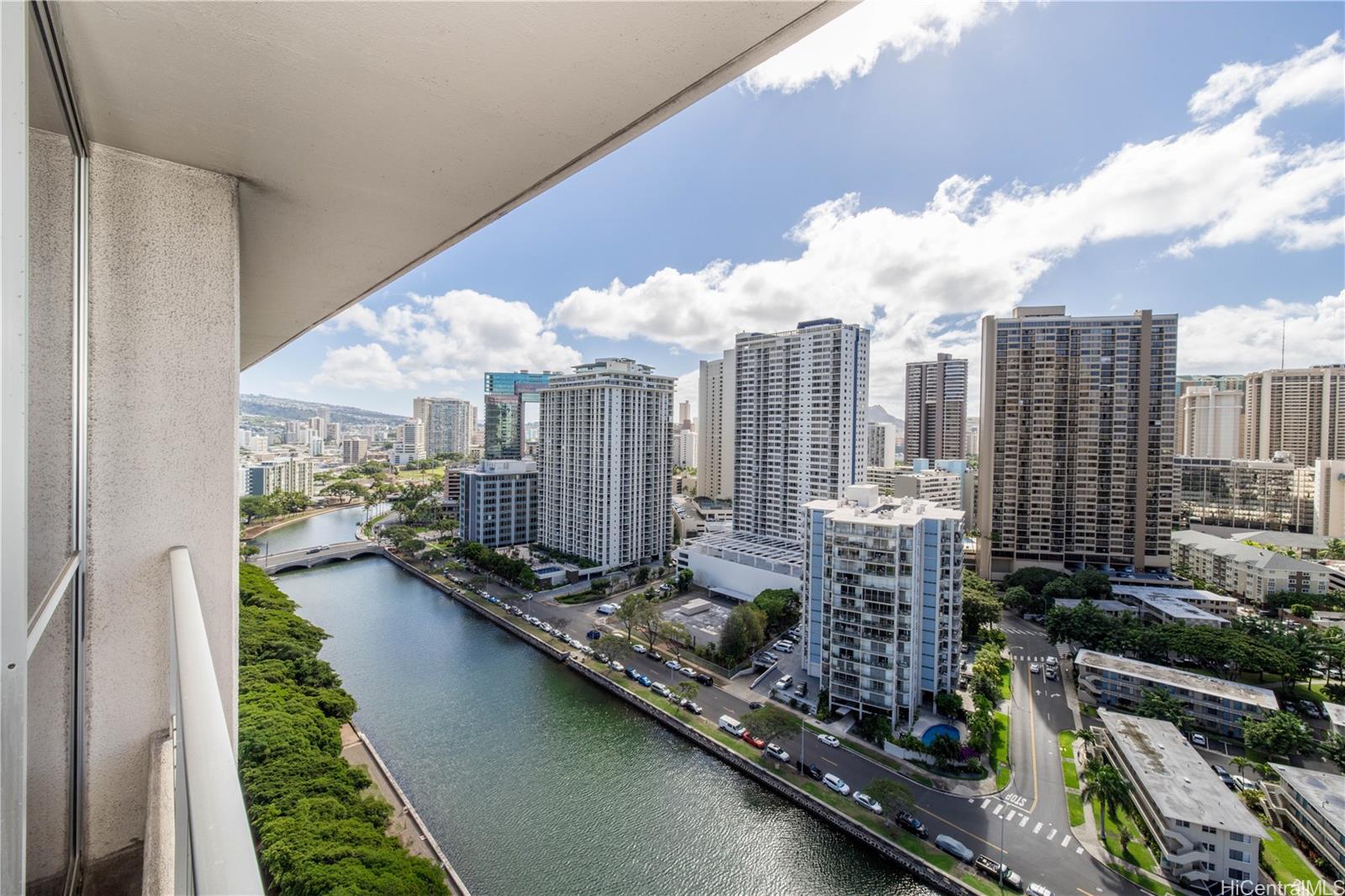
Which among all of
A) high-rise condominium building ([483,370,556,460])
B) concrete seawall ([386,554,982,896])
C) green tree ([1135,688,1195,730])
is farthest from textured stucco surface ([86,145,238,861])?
high-rise condominium building ([483,370,556,460])

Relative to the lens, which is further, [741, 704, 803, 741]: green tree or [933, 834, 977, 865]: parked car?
[741, 704, 803, 741]: green tree

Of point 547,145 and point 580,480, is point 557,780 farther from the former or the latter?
point 580,480

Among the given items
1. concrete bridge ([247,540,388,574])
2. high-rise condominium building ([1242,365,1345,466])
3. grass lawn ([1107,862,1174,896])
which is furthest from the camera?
high-rise condominium building ([1242,365,1345,466])

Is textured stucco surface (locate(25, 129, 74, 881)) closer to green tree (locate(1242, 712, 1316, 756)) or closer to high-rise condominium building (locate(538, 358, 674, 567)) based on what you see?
green tree (locate(1242, 712, 1316, 756))

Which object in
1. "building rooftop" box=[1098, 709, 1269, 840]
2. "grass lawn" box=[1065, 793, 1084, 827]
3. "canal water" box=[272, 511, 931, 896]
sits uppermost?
"building rooftop" box=[1098, 709, 1269, 840]

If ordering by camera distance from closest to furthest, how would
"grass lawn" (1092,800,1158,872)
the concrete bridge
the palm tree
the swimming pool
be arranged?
"grass lawn" (1092,800,1158,872)
the palm tree
the swimming pool
the concrete bridge

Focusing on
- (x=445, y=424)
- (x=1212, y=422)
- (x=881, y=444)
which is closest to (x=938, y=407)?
(x=881, y=444)
